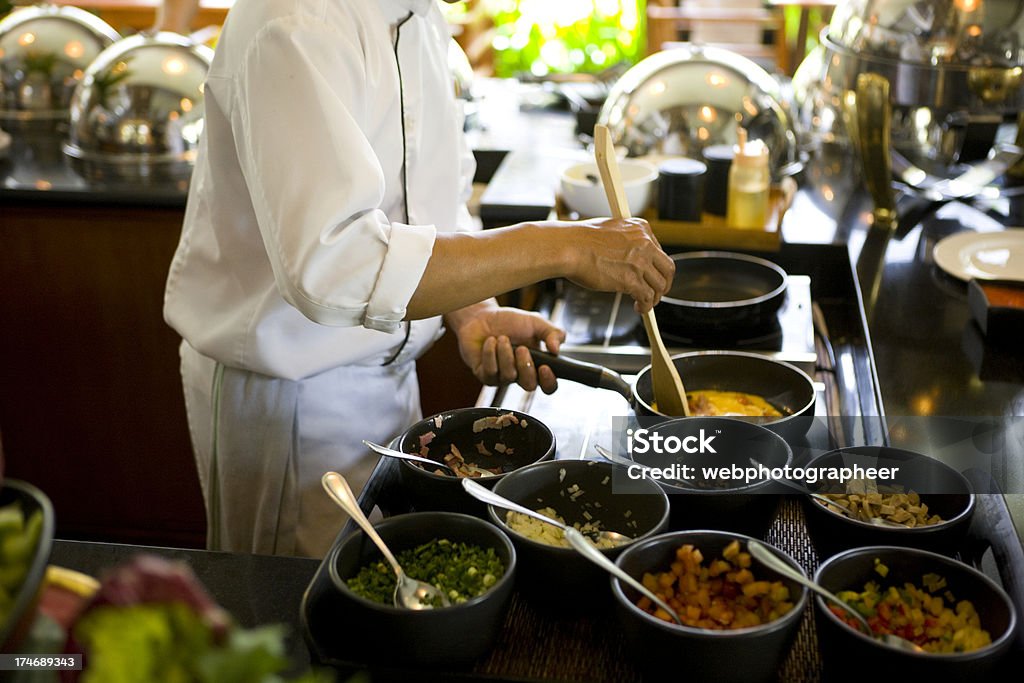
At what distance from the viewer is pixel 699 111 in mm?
2219

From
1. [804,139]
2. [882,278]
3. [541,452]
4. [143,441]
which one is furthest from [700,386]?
[143,441]

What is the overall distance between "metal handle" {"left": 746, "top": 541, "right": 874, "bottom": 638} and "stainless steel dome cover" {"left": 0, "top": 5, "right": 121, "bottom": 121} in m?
2.59

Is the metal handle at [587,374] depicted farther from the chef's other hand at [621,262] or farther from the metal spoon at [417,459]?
the metal spoon at [417,459]

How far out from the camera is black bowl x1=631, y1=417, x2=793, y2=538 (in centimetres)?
101

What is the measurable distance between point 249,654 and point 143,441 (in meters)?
2.21

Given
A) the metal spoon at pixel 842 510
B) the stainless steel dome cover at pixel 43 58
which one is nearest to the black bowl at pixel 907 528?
the metal spoon at pixel 842 510

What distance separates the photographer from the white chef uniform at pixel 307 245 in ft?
3.58

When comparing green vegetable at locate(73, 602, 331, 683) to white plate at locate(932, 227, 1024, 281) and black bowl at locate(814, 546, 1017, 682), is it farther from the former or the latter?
white plate at locate(932, 227, 1024, 281)

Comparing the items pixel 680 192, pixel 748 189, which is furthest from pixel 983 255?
pixel 680 192

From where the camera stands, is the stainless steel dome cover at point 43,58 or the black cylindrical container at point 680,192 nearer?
the black cylindrical container at point 680,192

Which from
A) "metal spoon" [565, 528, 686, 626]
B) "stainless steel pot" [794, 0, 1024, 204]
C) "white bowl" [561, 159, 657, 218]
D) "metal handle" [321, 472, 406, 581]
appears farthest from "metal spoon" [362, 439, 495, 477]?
"stainless steel pot" [794, 0, 1024, 204]

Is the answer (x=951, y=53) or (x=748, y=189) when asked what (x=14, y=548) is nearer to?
(x=748, y=189)

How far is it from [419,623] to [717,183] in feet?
4.62

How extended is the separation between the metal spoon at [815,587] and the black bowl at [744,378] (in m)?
0.46
